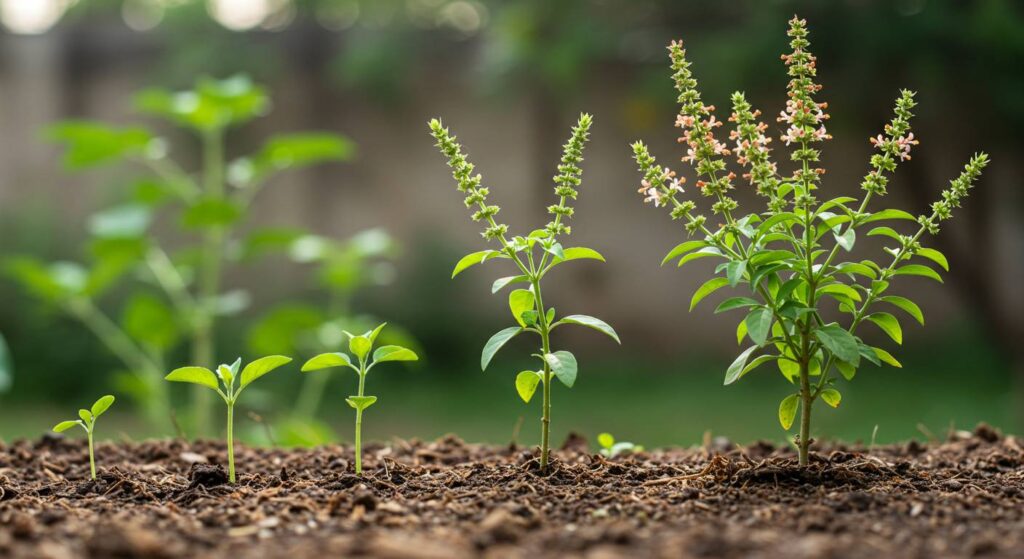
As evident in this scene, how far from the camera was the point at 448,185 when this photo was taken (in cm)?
697

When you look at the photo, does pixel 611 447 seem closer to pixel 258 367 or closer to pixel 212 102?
pixel 258 367

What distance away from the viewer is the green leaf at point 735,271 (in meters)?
1.53

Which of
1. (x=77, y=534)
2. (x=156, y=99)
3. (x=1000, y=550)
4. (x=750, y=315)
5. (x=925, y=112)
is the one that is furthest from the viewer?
(x=925, y=112)

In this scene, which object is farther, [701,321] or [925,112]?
[701,321]

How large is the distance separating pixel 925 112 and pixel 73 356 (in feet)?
17.4

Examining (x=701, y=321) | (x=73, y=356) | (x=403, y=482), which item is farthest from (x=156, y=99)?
(x=701, y=321)

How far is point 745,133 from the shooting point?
165 cm

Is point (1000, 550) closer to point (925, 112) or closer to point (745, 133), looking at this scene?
point (745, 133)

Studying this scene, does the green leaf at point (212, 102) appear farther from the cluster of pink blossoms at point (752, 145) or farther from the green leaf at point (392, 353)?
the cluster of pink blossoms at point (752, 145)

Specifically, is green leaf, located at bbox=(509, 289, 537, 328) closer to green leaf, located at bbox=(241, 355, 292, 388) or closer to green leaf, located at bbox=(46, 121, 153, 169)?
green leaf, located at bbox=(241, 355, 292, 388)

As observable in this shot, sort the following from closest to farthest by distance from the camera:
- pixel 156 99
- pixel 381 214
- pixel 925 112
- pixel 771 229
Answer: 1. pixel 771 229
2. pixel 156 99
3. pixel 925 112
4. pixel 381 214

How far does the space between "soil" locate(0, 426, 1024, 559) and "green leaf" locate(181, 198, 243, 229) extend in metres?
1.01

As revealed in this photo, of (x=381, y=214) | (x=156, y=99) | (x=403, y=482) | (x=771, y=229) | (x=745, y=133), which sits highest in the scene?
(x=381, y=214)

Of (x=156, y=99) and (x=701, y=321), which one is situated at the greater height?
(x=701, y=321)
